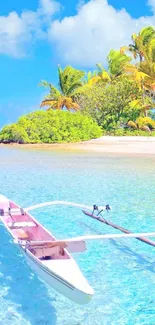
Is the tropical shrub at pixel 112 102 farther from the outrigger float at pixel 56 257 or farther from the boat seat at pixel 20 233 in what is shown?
Result: the outrigger float at pixel 56 257

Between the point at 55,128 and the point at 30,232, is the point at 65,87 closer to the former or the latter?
the point at 55,128

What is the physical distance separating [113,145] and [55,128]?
19.2 ft

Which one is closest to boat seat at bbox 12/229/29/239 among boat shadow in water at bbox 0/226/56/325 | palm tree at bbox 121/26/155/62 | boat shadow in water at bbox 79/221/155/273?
boat shadow in water at bbox 0/226/56/325

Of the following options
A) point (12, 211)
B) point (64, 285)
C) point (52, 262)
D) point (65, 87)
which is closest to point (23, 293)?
point (52, 262)

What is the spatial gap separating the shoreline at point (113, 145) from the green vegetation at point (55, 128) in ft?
2.45

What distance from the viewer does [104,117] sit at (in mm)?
33500

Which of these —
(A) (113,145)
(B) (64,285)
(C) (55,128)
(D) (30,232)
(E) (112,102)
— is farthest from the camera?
(E) (112,102)

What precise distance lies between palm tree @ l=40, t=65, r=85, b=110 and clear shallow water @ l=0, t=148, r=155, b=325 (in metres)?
23.9

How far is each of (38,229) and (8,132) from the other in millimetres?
29117

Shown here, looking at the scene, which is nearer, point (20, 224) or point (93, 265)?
point (93, 265)

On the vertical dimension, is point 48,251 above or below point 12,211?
below

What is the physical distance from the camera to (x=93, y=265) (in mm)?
5594

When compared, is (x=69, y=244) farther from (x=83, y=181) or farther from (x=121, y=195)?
(x=83, y=181)

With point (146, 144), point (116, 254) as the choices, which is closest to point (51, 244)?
point (116, 254)
